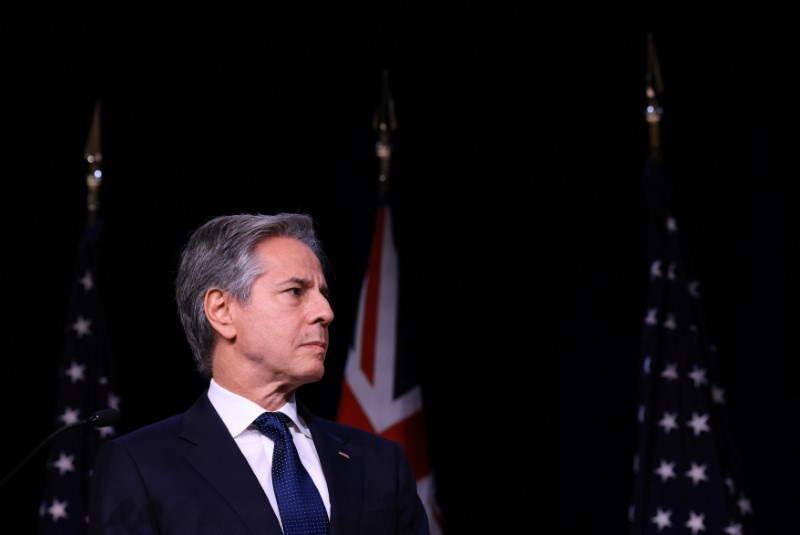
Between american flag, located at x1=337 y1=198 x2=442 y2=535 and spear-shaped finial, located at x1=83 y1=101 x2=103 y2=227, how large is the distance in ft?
3.85

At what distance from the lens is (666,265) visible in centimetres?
387

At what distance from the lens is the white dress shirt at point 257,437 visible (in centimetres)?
197

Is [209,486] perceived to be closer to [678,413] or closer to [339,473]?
[339,473]

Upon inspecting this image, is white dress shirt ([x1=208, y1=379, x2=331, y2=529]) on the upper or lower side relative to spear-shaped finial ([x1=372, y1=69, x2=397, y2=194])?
lower

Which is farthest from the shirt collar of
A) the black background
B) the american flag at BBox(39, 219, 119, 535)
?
the black background

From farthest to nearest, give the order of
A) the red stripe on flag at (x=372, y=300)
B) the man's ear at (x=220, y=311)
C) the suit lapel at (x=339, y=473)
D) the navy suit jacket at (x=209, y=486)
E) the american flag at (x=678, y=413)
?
the red stripe on flag at (x=372, y=300)
the american flag at (x=678, y=413)
the man's ear at (x=220, y=311)
the suit lapel at (x=339, y=473)
the navy suit jacket at (x=209, y=486)

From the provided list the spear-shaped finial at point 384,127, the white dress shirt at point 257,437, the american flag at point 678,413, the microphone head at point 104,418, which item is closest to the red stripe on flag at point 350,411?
the spear-shaped finial at point 384,127

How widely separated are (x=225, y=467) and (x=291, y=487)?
5.2 inches

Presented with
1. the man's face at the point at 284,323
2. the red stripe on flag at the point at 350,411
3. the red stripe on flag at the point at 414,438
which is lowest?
the red stripe on flag at the point at 414,438

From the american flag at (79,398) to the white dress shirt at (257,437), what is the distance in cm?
184

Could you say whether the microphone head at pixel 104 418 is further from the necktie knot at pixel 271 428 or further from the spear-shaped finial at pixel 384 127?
the spear-shaped finial at pixel 384 127

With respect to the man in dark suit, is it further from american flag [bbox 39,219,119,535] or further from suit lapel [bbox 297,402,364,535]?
american flag [bbox 39,219,119,535]

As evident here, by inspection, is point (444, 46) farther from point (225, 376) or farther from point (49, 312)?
point (225, 376)

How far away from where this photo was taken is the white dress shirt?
6.46ft
